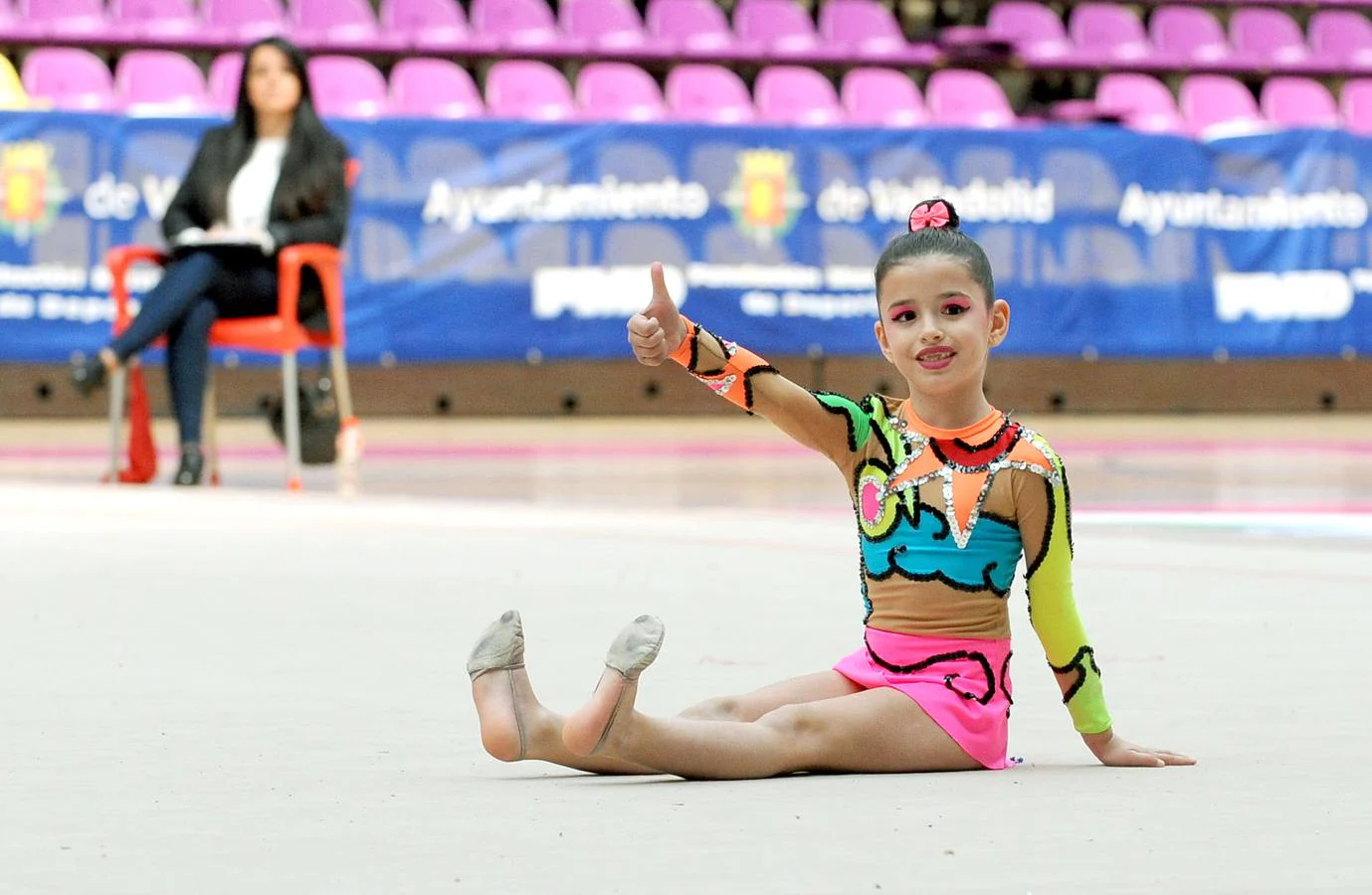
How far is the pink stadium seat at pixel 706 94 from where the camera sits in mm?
12578

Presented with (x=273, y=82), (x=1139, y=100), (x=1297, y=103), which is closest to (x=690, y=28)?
(x=1139, y=100)

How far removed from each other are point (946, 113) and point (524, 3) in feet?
8.78

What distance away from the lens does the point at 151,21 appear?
12.3 meters

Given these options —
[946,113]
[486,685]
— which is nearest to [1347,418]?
[946,113]

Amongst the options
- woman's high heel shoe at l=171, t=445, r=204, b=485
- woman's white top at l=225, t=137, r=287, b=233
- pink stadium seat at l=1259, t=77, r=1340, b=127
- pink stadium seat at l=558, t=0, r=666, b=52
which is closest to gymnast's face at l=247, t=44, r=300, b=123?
woman's white top at l=225, t=137, r=287, b=233

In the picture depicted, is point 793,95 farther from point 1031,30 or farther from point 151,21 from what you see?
point 151,21

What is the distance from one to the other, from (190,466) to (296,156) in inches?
46.0

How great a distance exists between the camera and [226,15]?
487 inches

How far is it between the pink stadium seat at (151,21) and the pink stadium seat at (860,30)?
395cm

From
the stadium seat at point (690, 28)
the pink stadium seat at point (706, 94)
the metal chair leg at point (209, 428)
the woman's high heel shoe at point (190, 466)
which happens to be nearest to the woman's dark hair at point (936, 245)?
the woman's high heel shoe at point (190, 466)

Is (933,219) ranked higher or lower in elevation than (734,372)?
higher

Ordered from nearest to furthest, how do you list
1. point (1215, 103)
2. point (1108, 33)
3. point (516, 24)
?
point (516, 24), point (1215, 103), point (1108, 33)

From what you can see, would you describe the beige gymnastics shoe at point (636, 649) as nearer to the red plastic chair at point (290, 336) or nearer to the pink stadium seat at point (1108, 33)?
the red plastic chair at point (290, 336)

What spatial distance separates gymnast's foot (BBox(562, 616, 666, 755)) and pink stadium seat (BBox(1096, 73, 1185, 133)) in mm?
11551
